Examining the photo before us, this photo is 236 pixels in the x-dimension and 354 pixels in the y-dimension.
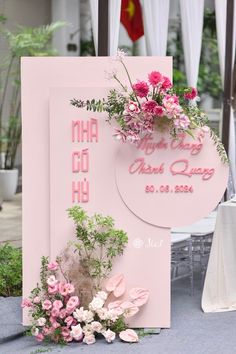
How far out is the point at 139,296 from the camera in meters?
4.33

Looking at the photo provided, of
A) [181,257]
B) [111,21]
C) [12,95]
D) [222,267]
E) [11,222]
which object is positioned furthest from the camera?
[12,95]

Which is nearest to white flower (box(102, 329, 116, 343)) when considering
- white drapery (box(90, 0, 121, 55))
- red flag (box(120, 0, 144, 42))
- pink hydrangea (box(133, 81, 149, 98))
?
pink hydrangea (box(133, 81, 149, 98))

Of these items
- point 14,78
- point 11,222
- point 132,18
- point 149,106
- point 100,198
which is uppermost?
point 132,18

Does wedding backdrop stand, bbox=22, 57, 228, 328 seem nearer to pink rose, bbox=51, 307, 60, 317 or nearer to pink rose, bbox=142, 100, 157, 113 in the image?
pink rose, bbox=142, 100, 157, 113

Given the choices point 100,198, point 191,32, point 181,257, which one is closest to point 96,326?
point 100,198

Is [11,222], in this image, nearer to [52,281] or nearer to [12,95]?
[12,95]

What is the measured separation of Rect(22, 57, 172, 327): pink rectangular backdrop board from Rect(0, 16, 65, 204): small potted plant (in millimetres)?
4393

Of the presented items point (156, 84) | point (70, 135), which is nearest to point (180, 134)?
point (156, 84)

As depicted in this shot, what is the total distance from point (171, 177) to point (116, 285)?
2.21 feet

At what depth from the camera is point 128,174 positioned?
4.33 meters

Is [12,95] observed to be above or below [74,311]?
above

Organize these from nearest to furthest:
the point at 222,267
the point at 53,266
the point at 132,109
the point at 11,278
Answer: the point at 132,109 → the point at 53,266 → the point at 11,278 → the point at 222,267

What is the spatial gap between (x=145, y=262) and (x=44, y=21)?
7.13 m

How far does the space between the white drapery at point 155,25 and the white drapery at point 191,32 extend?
0.29 metres
